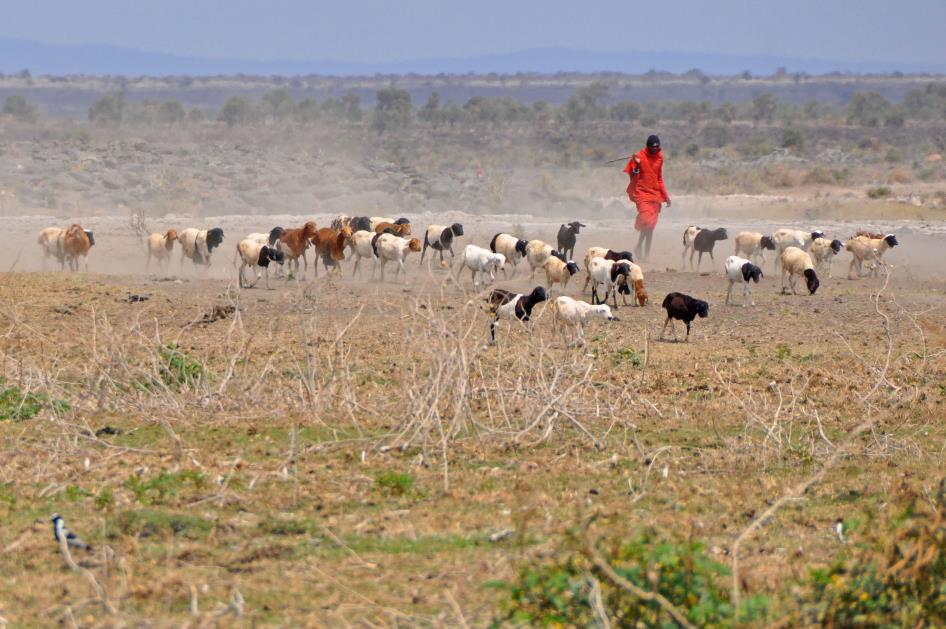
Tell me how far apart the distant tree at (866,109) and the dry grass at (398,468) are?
6301 centimetres

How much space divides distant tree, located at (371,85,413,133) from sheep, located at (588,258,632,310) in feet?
147

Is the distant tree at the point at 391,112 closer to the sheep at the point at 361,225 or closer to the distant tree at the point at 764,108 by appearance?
the distant tree at the point at 764,108

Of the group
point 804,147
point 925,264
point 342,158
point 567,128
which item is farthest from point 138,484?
point 567,128

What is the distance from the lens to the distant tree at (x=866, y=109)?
73188 millimetres

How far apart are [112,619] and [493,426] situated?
458 cm

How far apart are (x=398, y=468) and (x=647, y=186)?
1532 centimetres

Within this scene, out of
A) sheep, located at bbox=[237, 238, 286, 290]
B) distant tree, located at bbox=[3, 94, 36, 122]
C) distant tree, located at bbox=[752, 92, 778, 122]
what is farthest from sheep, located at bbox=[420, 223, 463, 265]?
distant tree, located at bbox=[752, 92, 778, 122]

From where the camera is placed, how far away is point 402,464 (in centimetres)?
845

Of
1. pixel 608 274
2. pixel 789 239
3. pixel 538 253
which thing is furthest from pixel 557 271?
pixel 789 239

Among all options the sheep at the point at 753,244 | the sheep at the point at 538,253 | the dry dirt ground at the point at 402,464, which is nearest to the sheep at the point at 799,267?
the sheep at the point at 538,253

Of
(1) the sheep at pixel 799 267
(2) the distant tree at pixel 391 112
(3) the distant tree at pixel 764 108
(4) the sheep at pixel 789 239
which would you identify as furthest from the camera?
(3) the distant tree at pixel 764 108

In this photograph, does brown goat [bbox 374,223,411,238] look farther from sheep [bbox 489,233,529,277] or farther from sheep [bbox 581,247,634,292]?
sheep [bbox 581,247,634,292]

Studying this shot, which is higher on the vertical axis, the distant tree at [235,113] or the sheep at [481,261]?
the sheep at [481,261]

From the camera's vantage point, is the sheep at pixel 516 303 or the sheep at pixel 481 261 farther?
the sheep at pixel 481 261
